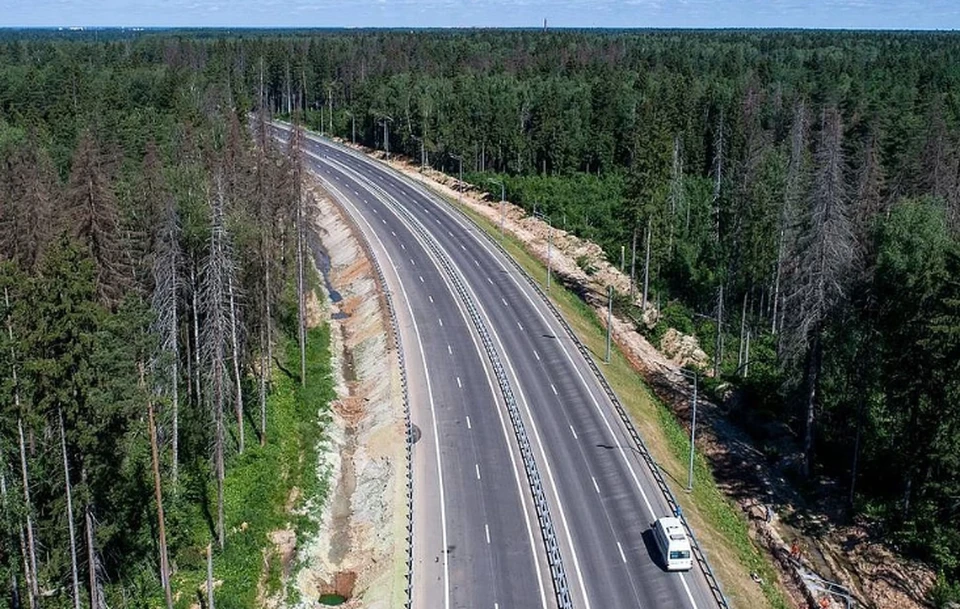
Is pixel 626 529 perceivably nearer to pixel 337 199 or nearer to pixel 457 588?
pixel 457 588

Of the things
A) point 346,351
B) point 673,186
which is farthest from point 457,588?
point 673,186

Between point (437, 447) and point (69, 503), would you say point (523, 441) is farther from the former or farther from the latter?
point (69, 503)

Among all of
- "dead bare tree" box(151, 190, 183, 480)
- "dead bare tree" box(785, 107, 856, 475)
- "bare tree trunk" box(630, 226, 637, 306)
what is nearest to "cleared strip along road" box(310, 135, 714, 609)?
"bare tree trunk" box(630, 226, 637, 306)

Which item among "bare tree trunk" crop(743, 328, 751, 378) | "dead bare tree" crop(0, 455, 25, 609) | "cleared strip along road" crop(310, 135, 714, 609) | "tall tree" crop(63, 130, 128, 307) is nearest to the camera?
"dead bare tree" crop(0, 455, 25, 609)

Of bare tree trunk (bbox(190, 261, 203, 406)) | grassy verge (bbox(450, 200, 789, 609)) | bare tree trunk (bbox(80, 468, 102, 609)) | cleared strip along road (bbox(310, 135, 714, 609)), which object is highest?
bare tree trunk (bbox(190, 261, 203, 406))

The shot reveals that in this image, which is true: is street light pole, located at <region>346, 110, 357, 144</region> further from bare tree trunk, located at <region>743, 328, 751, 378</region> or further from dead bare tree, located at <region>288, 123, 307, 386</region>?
bare tree trunk, located at <region>743, 328, 751, 378</region>

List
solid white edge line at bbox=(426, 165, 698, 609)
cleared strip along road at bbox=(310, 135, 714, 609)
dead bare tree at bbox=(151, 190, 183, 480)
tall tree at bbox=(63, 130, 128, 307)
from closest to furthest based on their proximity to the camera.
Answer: cleared strip along road at bbox=(310, 135, 714, 609)
dead bare tree at bbox=(151, 190, 183, 480)
solid white edge line at bbox=(426, 165, 698, 609)
tall tree at bbox=(63, 130, 128, 307)

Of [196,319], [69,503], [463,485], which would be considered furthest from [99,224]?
[463,485]
